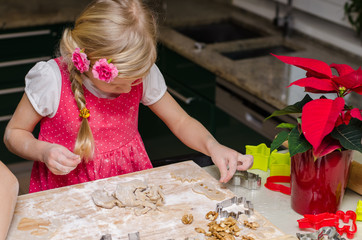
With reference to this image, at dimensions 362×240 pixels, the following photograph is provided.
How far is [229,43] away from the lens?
2729 millimetres

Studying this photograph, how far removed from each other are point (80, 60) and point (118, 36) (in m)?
0.11

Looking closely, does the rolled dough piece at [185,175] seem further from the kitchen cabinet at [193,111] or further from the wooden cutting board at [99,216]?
the kitchen cabinet at [193,111]

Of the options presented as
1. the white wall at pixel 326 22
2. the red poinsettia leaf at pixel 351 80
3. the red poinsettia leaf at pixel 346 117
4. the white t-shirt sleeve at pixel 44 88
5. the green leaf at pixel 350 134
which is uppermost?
the red poinsettia leaf at pixel 351 80

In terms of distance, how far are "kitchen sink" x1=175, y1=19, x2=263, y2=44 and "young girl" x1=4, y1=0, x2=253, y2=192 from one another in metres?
1.51

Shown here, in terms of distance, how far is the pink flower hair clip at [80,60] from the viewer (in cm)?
130

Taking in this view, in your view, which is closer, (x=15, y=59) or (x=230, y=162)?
(x=230, y=162)

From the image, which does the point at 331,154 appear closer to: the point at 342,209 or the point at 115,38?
the point at 342,209

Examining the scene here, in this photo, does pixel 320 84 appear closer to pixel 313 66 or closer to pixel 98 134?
pixel 313 66

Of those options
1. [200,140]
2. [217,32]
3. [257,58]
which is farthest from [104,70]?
[217,32]

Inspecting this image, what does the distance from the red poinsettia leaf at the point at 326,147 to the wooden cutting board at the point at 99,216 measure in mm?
169

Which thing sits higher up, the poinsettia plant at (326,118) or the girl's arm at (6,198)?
the poinsettia plant at (326,118)

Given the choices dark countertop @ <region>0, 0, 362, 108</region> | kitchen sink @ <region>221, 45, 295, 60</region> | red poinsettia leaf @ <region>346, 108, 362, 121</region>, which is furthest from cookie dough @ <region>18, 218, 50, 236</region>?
kitchen sink @ <region>221, 45, 295, 60</region>

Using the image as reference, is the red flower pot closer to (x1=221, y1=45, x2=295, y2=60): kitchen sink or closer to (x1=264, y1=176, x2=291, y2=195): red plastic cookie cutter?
(x1=264, y1=176, x2=291, y2=195): red plastic cookie cutter

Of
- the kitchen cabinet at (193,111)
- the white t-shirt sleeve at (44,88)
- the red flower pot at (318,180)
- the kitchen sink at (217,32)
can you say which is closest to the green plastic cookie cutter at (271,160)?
the red flower pot at (318,180)
